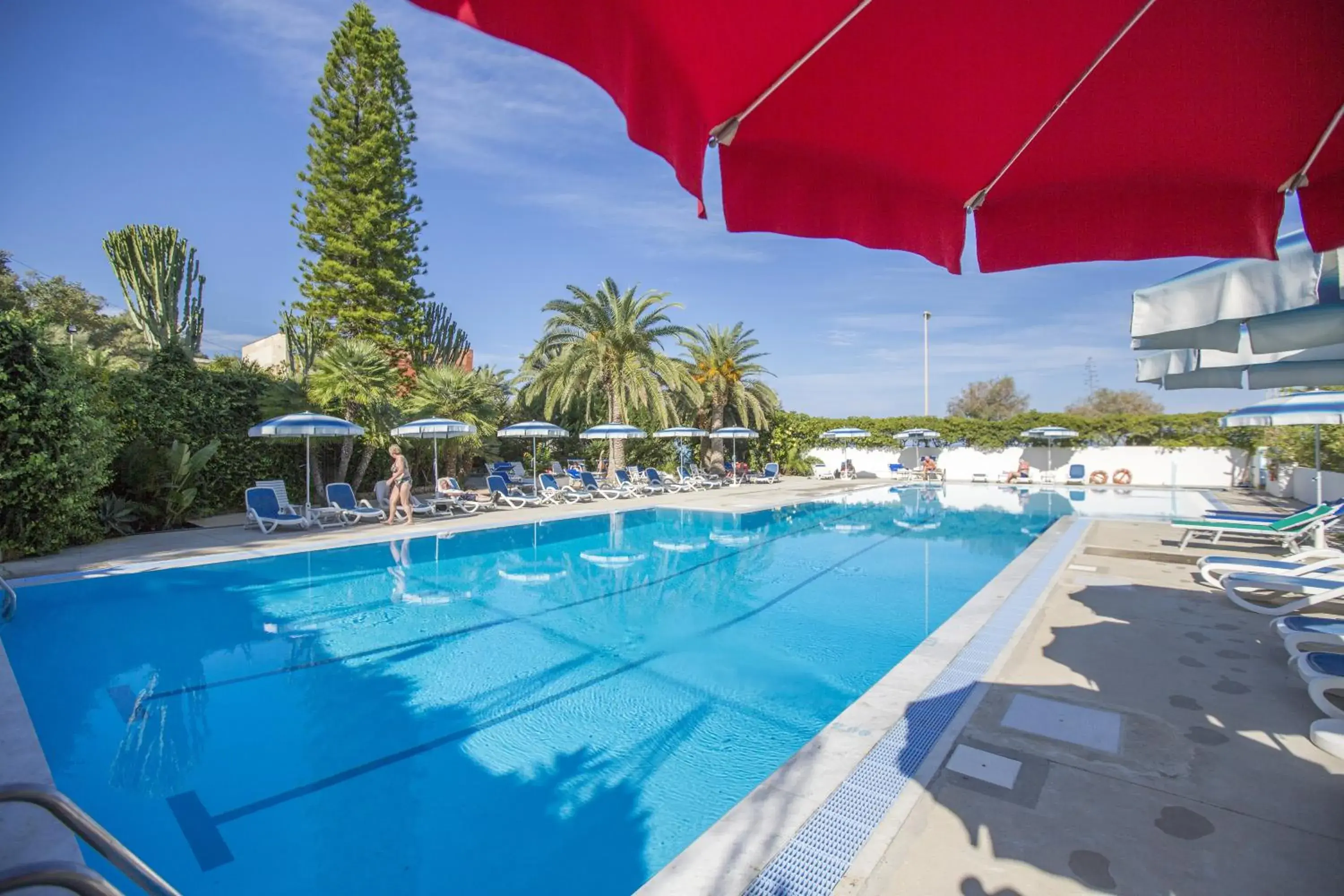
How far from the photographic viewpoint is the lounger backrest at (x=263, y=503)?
36.4ft

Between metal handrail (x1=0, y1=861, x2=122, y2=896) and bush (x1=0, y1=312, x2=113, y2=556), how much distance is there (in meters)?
9.65

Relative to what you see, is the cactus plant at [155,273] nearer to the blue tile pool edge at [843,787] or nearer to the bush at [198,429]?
the bush at [198,429]

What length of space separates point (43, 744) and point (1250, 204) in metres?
6.82

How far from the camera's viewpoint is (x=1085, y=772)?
3043mm

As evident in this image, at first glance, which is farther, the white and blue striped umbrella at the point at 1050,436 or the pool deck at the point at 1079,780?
the white and blue striped umbrella at the point at 1050,436

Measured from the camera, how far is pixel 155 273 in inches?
683

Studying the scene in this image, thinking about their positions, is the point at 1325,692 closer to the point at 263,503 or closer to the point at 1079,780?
the point at 1079,780

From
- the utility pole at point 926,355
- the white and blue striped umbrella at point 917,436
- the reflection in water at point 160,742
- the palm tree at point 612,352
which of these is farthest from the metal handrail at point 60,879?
the utility pole at point 926,355

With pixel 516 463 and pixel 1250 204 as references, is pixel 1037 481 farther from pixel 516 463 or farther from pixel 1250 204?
pixel 1250 204

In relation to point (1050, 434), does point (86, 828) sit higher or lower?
lower

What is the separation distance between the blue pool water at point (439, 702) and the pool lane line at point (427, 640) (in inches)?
1.4

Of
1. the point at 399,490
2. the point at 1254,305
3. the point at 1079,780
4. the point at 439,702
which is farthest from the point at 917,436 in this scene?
the point at 1254,305

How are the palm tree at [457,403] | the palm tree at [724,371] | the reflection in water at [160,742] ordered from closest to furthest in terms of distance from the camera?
the reflection in water at [160,742], the palm tree at [457,403], the palm tree at [724,371]

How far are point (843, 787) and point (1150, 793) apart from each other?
136 centimetres
